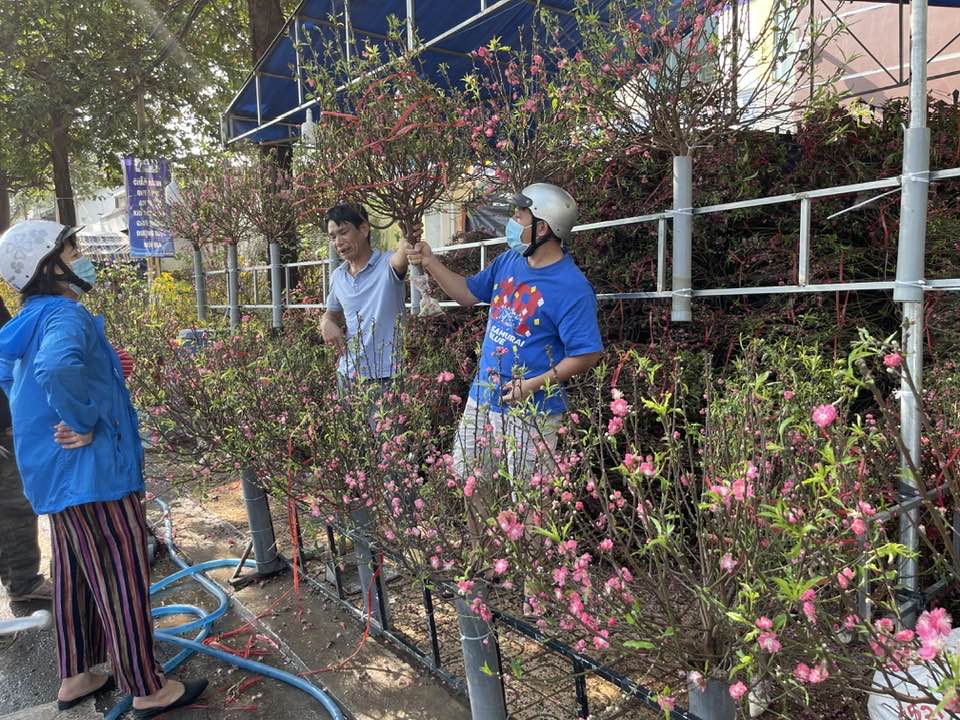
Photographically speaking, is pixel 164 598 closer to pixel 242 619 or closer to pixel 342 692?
pixel 242 619

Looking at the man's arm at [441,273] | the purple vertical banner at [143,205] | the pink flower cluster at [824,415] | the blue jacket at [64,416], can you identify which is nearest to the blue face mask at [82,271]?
the blue jacket at [64,416]

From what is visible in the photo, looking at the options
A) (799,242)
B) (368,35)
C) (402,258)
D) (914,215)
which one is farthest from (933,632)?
(368,35)

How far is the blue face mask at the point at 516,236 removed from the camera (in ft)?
9.41

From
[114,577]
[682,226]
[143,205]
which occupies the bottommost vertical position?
[114,577]

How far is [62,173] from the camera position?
1437 centimetres

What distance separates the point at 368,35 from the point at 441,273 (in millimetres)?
4463

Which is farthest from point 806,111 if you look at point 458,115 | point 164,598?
point 164,598

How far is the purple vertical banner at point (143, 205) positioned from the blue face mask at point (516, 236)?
8.14 meters

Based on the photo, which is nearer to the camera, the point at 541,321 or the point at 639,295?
the point at 541,321

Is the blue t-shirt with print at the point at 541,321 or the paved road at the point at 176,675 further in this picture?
the paved road at the point at 176,675

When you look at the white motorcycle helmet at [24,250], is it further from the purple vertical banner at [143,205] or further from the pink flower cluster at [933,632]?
the purple vertical banner at [143,205]

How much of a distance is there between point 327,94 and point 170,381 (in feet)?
6.03

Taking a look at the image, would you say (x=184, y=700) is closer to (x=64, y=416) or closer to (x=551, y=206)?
(x=64, y=416)

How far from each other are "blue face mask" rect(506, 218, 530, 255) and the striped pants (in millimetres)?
1850
